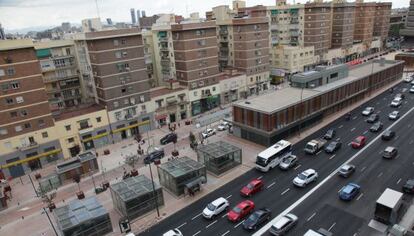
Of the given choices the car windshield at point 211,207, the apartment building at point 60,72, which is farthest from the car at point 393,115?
the apartment building at point 60,72

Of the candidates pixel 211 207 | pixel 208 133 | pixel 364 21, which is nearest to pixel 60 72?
pixel 208 133

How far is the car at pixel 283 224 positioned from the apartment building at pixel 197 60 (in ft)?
159

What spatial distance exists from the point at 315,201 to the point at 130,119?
44.2 meters

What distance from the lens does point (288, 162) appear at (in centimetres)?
4747

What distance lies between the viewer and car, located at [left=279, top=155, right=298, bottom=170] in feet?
154

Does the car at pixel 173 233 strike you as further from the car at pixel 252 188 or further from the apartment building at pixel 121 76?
the apartment building at pixel 121 76

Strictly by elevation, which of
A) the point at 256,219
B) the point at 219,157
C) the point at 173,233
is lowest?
the point at 173,233

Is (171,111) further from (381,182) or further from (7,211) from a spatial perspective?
(381,182)

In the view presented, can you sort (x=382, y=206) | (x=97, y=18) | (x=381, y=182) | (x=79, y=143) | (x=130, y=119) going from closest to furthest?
1. (x=382, y=206)
2. (x=381, y=182)
3. (x=79, y=143)
4. (x=130, y=119)
5. (x=97, y=18)

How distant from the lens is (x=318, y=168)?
154 ft

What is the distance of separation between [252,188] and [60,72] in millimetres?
59249

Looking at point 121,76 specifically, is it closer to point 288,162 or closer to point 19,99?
point 19,99

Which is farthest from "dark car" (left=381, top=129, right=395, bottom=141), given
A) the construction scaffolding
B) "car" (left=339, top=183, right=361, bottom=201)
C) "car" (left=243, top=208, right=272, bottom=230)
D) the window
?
the window

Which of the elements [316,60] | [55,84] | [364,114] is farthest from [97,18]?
[316,60]
